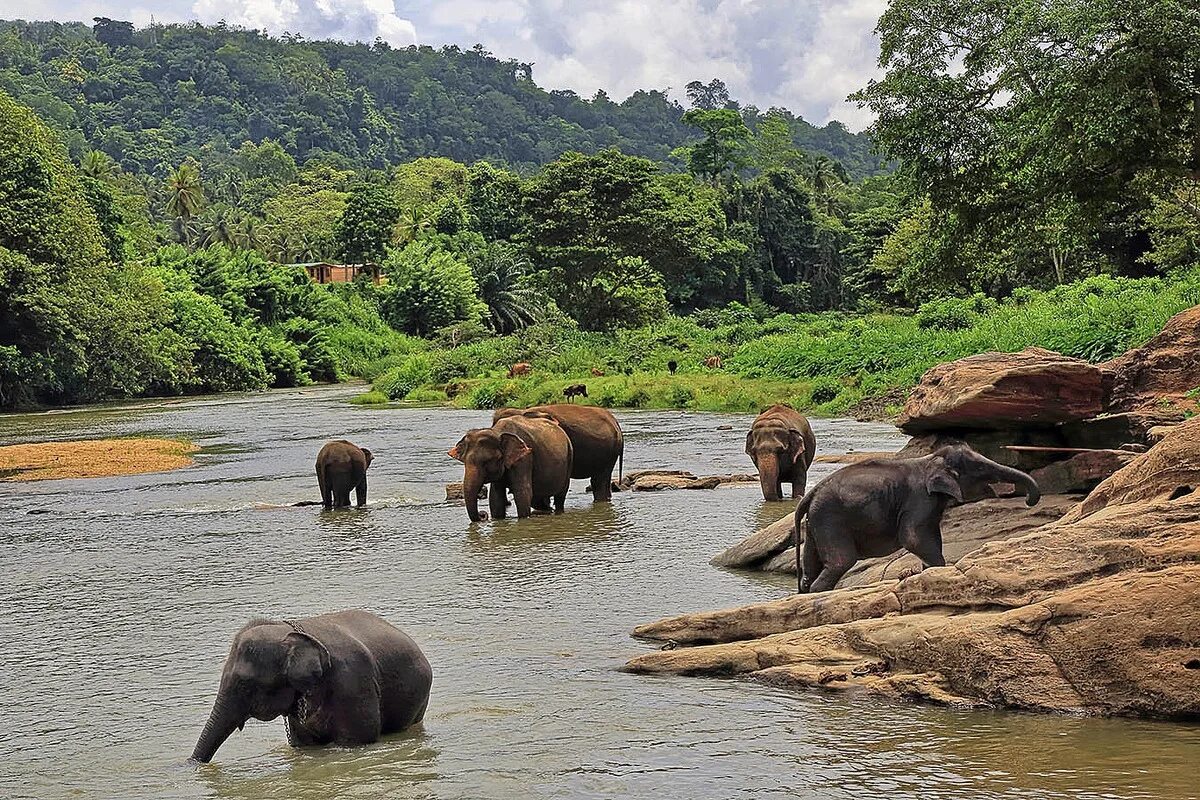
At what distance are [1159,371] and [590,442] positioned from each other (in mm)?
7969

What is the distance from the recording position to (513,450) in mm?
16156

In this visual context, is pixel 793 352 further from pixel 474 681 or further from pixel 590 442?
pixel 474 681

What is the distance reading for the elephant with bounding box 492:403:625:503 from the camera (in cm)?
1819

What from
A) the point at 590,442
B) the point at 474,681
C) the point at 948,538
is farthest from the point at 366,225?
the point at 474,681

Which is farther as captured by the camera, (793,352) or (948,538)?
(793,352)

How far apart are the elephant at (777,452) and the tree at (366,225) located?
7387 cm

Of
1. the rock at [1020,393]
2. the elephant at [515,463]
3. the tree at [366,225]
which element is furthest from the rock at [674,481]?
the tree at [366,225]

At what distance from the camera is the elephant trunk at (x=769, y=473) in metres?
16.7

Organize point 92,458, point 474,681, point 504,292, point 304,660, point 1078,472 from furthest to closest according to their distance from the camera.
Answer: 1. point 504,292
2. point 92,458
3. point 1078,472
4. point 474,681
5. point 304,660

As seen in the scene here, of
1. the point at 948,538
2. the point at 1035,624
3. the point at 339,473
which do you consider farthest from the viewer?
the point at 339,473

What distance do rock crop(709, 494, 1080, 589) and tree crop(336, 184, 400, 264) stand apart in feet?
257

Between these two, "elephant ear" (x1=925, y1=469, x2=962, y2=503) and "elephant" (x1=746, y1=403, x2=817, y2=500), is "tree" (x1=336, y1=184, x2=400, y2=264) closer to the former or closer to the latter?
"elephant" (x1=746, y1=403, x2=817, y2=500)

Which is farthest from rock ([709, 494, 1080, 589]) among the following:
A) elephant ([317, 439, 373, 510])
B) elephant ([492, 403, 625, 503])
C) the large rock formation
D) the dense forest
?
the dense forest

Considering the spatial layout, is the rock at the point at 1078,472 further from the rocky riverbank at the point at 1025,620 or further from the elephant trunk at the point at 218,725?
the elephant trunk at the point at 218,725
